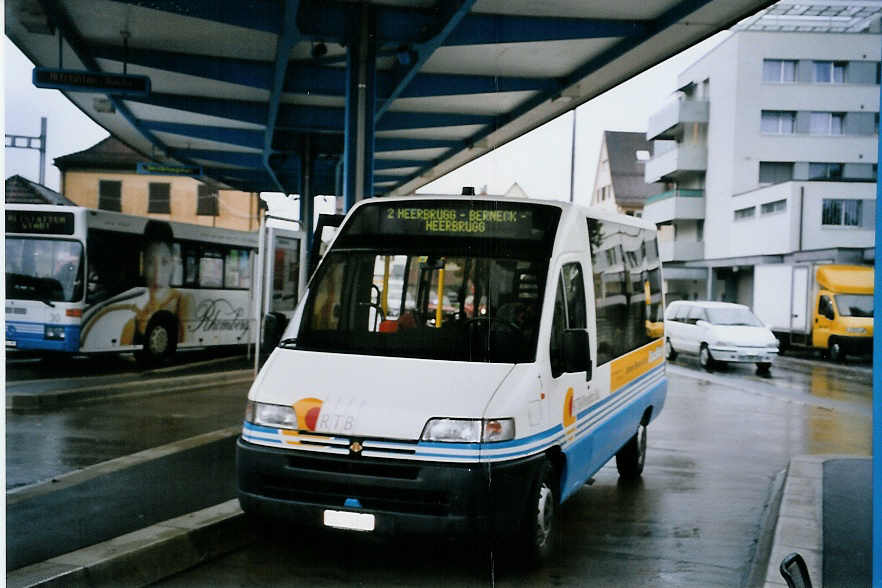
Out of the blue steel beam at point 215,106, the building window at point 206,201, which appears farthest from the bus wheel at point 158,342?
the building window at point 206,201

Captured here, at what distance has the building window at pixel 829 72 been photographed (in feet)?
67.1

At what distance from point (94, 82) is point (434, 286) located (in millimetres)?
9843

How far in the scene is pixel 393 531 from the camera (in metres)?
5.17

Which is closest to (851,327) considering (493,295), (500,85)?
(500,85)

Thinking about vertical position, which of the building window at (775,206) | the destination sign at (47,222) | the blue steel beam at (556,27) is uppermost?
the blue steel beam at (556,27)

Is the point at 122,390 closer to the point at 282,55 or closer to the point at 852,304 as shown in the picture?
the point at 282,55

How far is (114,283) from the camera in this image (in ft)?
59.6

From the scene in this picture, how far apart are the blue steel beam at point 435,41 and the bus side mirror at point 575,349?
681cm

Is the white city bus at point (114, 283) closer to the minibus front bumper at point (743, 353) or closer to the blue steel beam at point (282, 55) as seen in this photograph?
the blue steel beam at point (282, 55)

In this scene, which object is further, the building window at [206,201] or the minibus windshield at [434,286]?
the building window at [206,201]

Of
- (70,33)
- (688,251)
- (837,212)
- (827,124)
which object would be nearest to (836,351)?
(837,212)

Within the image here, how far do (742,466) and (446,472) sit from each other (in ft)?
19.2

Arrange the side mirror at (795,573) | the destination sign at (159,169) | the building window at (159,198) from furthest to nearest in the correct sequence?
the building window at (159,198)
the destination sign at (159,169)
the side mirror at (795,573)

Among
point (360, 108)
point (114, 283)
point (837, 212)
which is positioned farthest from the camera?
point (837, 212)
